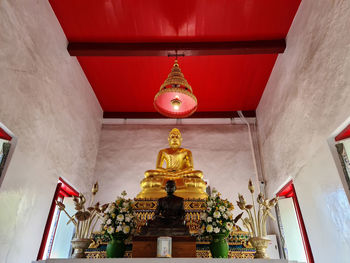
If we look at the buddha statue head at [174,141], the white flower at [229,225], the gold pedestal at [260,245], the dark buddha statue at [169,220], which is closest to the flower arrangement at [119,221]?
the dark buddha statue at [169,220]

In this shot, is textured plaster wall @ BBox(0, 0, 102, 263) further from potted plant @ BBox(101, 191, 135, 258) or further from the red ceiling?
potted plant @ BBox(101, 191, 135, 258)

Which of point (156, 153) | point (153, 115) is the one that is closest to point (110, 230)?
point (156, 153)

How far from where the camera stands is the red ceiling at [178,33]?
401 cm

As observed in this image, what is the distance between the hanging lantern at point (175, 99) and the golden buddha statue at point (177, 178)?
0.97 metres

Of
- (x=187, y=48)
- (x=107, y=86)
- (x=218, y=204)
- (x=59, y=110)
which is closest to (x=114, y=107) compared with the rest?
(x=107, y=86)

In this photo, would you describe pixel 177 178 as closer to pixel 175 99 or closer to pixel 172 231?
pixel 175 99

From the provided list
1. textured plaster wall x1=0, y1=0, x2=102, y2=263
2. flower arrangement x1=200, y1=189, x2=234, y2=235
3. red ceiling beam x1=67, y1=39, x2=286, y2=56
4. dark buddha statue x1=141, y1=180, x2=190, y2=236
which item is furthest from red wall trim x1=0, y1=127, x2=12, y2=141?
flower arrangement x1=200, y1=189, x2=234, y2=235

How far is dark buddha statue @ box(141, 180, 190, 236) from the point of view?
2611mm

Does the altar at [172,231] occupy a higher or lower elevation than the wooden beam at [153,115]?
lower

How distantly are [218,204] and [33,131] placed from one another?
2.56m

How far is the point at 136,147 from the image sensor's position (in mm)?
6312

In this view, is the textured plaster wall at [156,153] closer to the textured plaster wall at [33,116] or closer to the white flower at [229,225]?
the textured plaster wall at [33,116]

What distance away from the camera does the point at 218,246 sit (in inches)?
105

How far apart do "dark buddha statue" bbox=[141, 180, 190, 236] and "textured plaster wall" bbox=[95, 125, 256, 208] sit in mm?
2908
